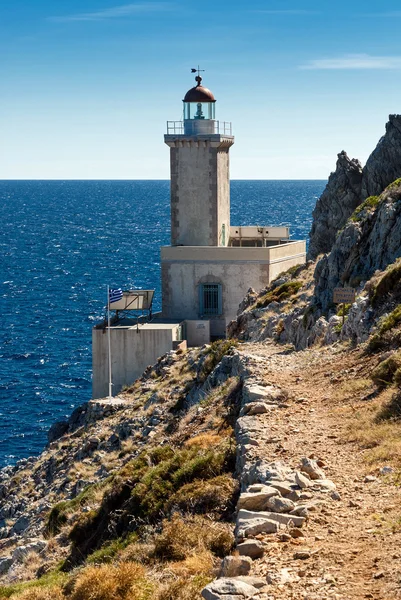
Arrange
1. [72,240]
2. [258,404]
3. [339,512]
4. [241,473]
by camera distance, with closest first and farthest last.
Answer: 1. [339,512]
2. [241,473]
3. [258,404]
4. [72,240]

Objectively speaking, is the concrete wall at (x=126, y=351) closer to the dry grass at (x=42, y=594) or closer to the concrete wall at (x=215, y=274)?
the concrete wall at (x=215, y=274)

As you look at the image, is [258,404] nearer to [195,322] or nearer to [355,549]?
[355,549]

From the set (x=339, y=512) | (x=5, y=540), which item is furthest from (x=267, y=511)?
(x=5, y=540)

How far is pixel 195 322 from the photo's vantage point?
40812mm

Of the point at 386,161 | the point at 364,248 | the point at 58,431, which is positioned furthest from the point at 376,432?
the point at 386,161

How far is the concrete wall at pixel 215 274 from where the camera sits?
138ft

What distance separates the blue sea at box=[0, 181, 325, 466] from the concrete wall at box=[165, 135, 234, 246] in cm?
1115

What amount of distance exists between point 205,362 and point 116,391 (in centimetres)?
1175

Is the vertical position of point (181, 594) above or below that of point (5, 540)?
above

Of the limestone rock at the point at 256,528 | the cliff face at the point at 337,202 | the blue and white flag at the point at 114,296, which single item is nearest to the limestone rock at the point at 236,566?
the limestone rock at the point at 256,528

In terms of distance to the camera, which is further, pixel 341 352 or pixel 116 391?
pixel 116 391

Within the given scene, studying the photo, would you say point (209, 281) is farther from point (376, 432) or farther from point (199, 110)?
point (376, 432)

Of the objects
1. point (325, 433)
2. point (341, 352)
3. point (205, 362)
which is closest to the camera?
point (325, 433)

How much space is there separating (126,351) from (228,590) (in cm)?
3009
